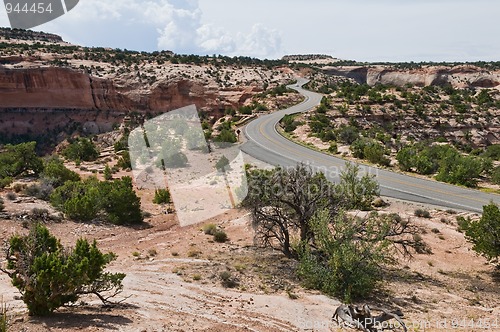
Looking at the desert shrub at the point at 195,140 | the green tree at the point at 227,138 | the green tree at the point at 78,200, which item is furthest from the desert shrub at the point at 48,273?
the green tree at the point at 227,138

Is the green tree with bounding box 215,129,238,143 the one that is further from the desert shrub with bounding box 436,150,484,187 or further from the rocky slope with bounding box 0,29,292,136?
the rocky slope with bounding box 0,29,292,136

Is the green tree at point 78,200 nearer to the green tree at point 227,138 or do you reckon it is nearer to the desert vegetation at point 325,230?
the desert vegetation at point 325,230

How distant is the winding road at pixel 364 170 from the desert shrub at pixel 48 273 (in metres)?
19.1

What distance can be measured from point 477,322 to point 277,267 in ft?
21.0

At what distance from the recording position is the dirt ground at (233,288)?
9.62 m

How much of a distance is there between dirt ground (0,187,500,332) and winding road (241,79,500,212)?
3552mm

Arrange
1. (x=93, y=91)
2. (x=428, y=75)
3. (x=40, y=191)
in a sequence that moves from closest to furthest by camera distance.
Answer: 1. (x=40, y=191)
2. (x=93, y=91)
3. (x=428, y=75)

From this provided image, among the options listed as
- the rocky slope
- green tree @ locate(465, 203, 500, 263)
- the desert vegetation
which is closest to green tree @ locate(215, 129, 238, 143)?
the rocky slope

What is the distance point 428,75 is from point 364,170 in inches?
3250

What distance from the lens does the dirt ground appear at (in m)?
9.62

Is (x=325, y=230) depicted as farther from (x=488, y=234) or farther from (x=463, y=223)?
(x=463, y=223)

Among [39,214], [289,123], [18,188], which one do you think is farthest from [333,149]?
[39,214]

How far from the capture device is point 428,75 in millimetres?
101938

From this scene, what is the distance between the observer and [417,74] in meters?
105
